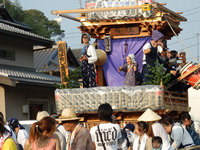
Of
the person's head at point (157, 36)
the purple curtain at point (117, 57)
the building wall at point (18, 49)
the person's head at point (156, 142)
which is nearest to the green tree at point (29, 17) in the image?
the building wall at point (18, 49)

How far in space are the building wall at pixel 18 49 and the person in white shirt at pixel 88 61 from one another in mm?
6474

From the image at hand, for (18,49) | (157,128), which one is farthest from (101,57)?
(18,49)

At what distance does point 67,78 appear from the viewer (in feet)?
51.2

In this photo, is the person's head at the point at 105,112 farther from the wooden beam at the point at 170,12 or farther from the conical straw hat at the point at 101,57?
the conical straw hat at the point at 101,57

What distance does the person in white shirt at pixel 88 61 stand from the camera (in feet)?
49.6

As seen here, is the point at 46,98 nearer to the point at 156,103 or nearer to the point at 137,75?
the point at 137,75

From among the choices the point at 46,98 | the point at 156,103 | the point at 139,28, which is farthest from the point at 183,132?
the point at 46,98

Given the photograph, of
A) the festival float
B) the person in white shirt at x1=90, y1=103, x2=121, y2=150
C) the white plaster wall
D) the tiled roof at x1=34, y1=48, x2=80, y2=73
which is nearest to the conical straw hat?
the festival float

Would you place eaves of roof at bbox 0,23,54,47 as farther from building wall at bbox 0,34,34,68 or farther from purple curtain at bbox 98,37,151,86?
purple curtain at bbox 98,37,151,86

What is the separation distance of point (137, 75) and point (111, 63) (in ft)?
6.35

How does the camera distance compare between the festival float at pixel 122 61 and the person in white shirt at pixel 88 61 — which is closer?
the festival float at pixel 122 61

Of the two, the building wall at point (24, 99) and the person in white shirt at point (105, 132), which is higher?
the building wall at point (24, 99)

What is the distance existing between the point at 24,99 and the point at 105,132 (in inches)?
518

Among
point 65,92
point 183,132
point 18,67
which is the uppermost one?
point 18,67
